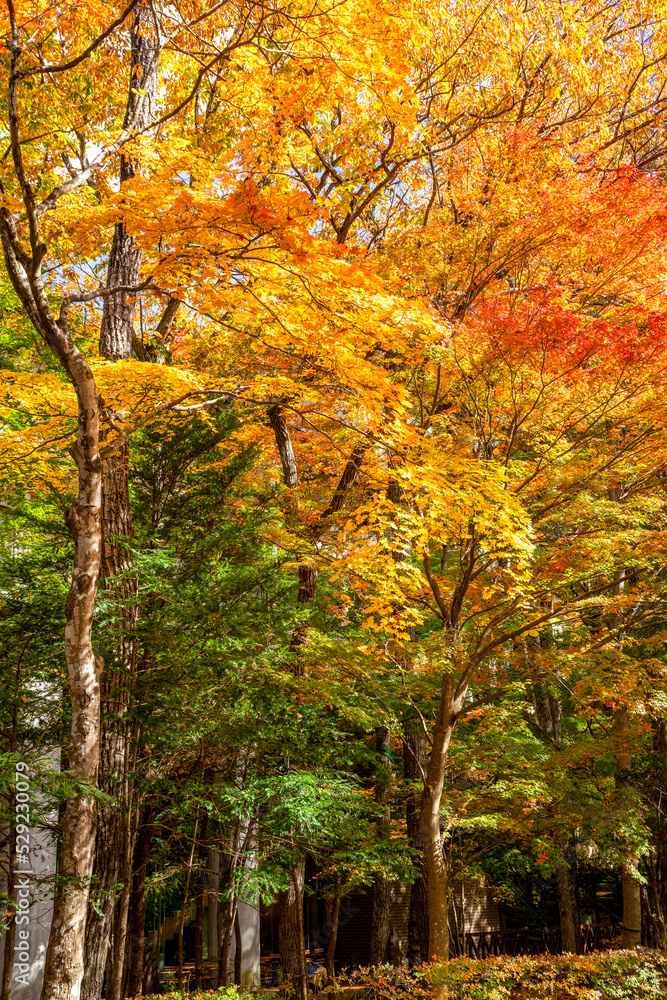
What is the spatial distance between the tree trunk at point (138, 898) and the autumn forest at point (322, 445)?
3.6 inches

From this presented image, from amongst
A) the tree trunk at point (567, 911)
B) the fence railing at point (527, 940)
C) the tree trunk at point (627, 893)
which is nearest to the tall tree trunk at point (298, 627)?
the tree trunk at point (627, 893)

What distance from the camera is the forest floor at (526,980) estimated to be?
740 cm

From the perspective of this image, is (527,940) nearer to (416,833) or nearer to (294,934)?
(416,833)

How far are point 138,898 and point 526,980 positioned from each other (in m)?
4.92

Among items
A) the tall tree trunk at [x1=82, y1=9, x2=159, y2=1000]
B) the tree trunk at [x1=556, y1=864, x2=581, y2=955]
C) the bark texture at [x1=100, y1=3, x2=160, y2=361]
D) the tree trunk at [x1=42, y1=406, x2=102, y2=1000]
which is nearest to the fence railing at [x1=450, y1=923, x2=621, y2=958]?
the tree trunk at [x1=556, y1=864, x2=581, y2=955]

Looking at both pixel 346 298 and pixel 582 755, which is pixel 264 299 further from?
pixel 582 755

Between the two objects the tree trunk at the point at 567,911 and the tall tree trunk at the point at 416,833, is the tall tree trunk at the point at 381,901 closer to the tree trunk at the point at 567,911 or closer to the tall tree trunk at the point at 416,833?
the tall tree trunk at the point at 416,833

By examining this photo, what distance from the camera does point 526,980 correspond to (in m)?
7.76

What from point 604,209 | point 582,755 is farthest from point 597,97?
point 582,755

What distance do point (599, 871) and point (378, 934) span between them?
737cm

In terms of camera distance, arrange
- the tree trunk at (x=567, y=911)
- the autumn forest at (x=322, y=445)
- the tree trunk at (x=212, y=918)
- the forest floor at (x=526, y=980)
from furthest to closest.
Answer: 1. the tree trunk at (x=212, y=918)
2. the tree trunk at (x=567, y=911)
3. the forest floor at (x=526, y=980)
4. the autumn forest at (x=322, y=445)

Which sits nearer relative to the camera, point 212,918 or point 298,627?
point 298,627

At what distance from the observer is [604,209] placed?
9312mm

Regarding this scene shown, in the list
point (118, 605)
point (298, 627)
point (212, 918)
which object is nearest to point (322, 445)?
point (298, 627)
